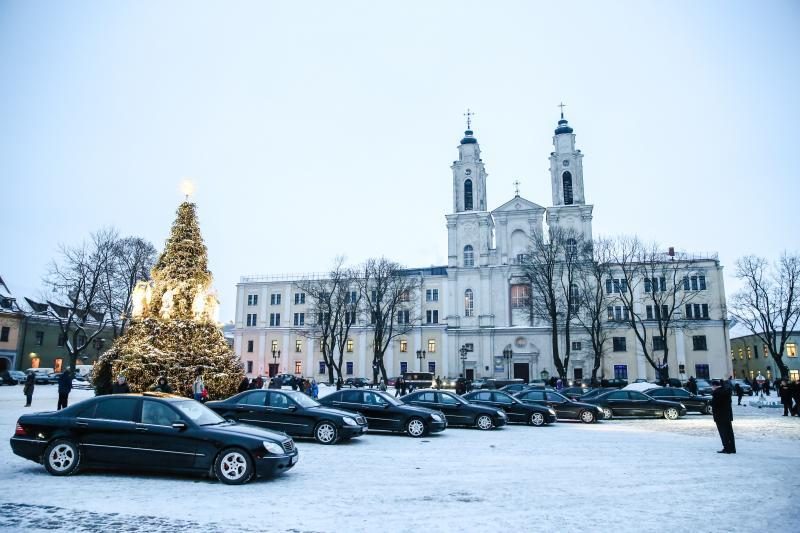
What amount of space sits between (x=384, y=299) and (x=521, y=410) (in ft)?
132

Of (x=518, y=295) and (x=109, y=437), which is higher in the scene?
(x=518, y=295)

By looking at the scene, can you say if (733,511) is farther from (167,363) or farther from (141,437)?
(167,363)

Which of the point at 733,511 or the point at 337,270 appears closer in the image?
the point at 733,511

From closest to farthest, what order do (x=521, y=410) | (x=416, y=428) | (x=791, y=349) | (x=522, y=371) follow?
(x=416, y=428) < (x=521, y=410) < (x=522, y=371) < (x=791, y=349)

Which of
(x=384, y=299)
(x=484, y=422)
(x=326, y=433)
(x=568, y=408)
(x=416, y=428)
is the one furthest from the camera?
(x=384, y=299)

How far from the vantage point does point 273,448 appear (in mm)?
8656

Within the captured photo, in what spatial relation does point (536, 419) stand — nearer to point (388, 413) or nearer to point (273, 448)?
point (388, 413)

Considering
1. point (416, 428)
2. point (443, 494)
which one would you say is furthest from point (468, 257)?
point (443, 494)

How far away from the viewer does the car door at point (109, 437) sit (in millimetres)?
8672

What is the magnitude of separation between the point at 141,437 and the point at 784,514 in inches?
373

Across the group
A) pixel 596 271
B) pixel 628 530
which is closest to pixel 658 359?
pixel 596 271

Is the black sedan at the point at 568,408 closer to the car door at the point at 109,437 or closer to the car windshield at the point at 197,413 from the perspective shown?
the car windshield at the point at 197,413

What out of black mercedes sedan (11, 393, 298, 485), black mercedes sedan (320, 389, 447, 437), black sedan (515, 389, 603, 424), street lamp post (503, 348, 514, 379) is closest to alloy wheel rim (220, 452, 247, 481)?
black mercedes sedan (11, 393, 298, 485)

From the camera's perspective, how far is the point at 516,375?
56312 millimetres
